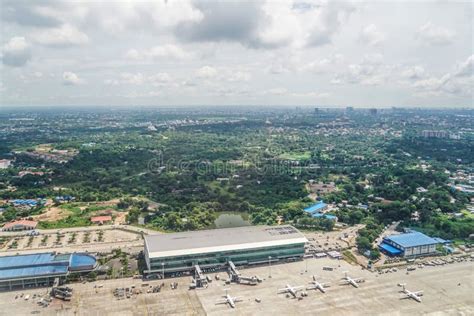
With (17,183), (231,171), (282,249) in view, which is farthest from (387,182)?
(17,183)

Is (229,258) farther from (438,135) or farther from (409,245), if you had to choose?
(438,135)

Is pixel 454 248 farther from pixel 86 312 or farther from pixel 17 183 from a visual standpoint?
pixel 17 183

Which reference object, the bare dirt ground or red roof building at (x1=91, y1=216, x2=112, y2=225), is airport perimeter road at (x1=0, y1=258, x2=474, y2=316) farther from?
the bare dirt ground

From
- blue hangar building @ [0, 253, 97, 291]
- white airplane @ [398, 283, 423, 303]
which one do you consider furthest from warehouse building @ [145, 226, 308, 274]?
white airplane @ [398, 283, 423, 303]

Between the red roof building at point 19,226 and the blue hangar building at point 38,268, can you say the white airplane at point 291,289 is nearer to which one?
the blue hangar building at point 38,268

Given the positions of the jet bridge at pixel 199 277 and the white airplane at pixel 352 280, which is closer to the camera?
the jet bridge at pixel 199 277

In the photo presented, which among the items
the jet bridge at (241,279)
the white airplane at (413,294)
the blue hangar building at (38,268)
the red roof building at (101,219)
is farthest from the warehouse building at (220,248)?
the red roof building at (101,219)
